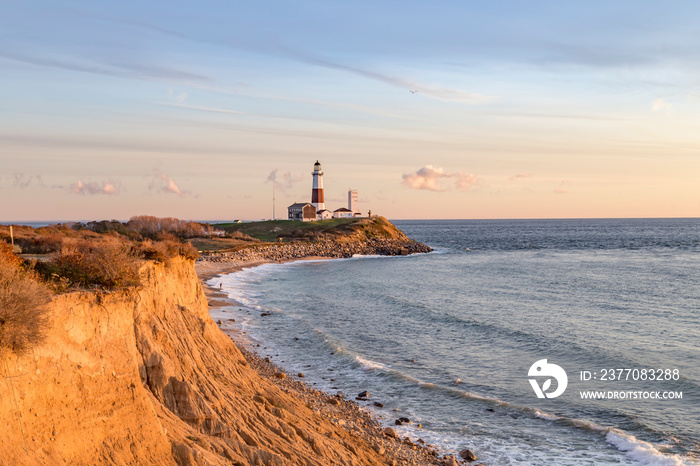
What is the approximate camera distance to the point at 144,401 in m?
9.70

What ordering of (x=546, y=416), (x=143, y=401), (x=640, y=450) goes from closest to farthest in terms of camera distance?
(x=143, y=401) → (x=640, y=450) → (x=546, y=416)

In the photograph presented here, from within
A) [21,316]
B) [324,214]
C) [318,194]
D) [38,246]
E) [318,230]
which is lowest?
[318,230]

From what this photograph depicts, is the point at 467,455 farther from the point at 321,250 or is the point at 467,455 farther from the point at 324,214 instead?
the point at 324,214

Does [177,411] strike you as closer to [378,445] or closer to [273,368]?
[378,445]

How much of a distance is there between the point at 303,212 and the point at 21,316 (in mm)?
107794

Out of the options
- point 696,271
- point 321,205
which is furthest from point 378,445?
point 321,205

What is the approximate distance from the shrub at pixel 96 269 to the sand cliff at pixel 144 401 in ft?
1.46

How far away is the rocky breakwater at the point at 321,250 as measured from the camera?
7144 cm

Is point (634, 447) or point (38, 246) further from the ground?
point (38, 246)

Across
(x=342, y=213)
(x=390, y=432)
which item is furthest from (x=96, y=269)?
(x=342, y=213)

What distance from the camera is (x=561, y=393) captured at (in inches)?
728

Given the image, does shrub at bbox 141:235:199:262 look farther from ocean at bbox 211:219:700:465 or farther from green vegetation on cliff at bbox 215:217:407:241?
green vegetation on cliff at bbox 215:217:407:241

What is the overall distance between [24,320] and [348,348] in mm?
18069

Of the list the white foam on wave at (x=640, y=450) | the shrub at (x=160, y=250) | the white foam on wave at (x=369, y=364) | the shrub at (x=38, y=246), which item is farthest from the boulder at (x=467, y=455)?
the shrub at (x=38, y=246)
